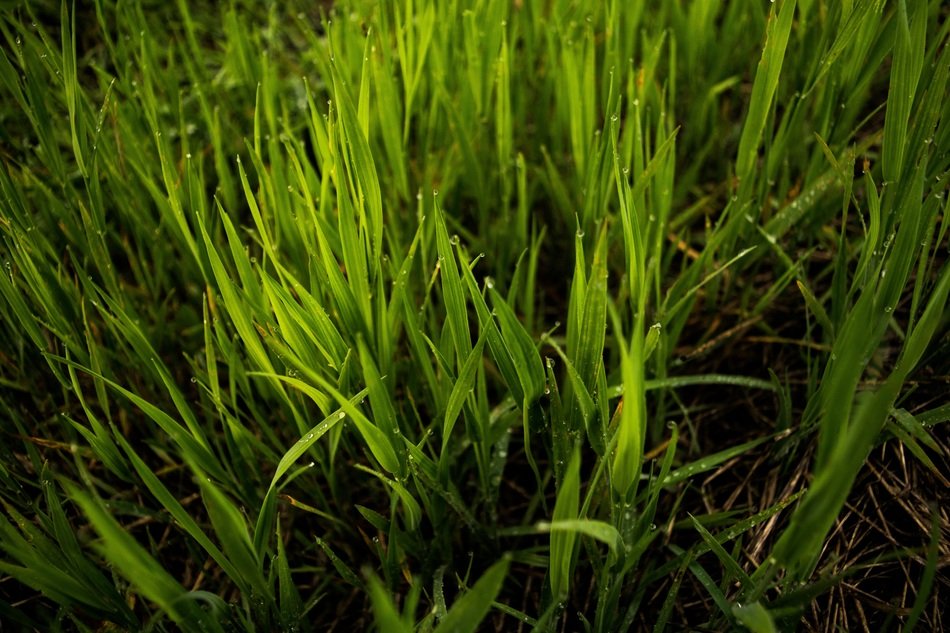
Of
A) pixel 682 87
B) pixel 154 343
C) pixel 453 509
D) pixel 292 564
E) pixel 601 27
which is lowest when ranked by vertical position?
pixel 292 564

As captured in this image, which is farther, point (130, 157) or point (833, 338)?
point (130, 157)

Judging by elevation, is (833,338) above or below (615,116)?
below

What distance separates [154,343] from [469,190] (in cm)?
52

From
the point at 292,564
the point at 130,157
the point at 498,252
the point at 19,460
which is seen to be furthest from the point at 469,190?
the point at 19,460

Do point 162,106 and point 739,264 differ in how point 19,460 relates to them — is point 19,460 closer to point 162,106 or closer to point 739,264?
point 162,106

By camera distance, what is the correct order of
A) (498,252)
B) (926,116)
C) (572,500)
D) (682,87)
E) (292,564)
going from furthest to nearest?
(682,87), (498,252), (292,564), (926,116), (572,500)

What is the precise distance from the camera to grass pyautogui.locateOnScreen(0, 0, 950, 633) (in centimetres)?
64

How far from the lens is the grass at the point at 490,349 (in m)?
0.64

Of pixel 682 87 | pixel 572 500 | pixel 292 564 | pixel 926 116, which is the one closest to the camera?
pixel 572 500

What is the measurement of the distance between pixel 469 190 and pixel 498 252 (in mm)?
121

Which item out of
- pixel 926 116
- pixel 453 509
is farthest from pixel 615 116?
pixel 453 509

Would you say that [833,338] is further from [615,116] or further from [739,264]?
[615,116]

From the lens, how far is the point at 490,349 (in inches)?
26.6

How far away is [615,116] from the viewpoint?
73 centimetres
